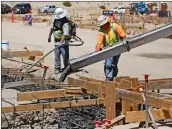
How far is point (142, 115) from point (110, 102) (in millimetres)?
748

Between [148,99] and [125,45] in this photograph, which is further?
[148,99]

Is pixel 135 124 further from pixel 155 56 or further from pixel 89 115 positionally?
pixel 155 56

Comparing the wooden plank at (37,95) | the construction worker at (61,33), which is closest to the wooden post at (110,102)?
the wooden plank at (37,95)

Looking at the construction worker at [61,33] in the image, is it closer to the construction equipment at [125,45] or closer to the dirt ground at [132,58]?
the dirt ground at [132,58]

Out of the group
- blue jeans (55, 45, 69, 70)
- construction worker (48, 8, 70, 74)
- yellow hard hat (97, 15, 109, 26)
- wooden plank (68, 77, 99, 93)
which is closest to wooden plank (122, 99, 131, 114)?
wooden plank (68, 77, 99, 93)

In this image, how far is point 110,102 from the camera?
7.27 meters

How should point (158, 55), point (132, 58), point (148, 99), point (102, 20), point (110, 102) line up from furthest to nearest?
1. point (158, 55)
2. point (132, 58)
3. point (102, 20)
4. point (110, 102)
5. point (148, 99)

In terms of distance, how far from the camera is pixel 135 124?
6914mm

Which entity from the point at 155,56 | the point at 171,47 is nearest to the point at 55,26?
the point at 155,56

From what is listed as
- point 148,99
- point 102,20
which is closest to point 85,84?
point 102,20

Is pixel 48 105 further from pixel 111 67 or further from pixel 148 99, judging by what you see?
pixel 111 67

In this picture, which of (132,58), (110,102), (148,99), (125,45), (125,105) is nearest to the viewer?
(125,45)

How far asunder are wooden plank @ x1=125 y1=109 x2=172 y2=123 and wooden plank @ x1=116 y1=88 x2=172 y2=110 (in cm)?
12

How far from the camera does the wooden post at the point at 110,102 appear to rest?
7.19 m
